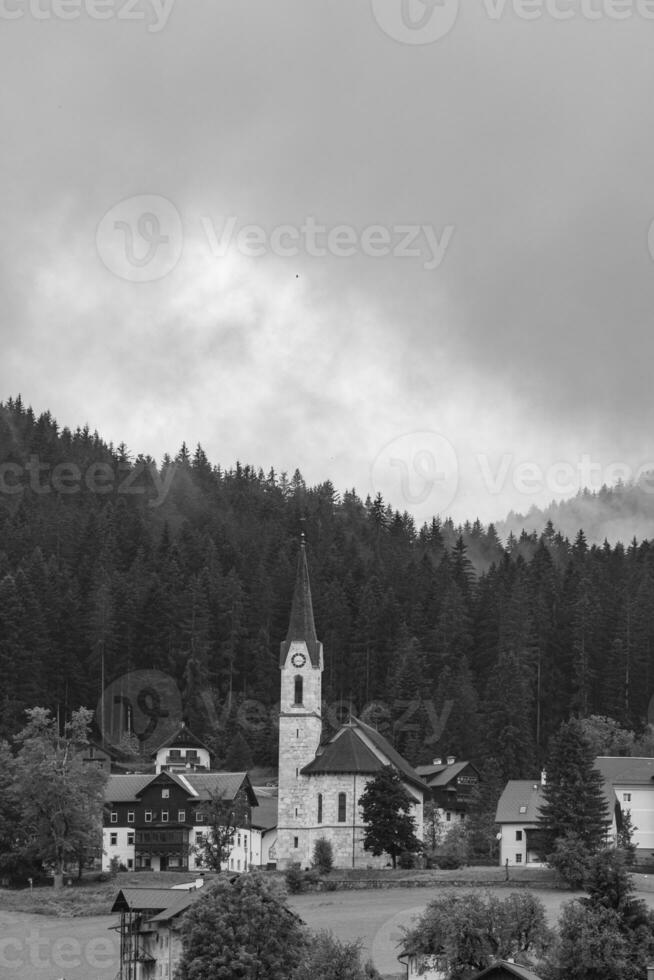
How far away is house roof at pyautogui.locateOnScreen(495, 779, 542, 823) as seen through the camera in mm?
86500

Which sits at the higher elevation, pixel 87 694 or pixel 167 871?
pixel 87 694

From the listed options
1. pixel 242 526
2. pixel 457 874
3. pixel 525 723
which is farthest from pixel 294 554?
pixel 457 874

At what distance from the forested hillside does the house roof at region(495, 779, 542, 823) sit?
17.2 metres

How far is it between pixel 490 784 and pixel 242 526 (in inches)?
3149

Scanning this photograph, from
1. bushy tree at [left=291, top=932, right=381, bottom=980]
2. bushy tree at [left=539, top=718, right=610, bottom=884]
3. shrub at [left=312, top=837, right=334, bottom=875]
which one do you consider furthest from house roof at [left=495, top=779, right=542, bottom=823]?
bushy tree at [left=291, top=932, right=381, bottom=980]

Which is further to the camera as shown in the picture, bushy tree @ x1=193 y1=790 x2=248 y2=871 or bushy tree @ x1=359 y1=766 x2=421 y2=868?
bushy tree @ x1=193 y1=790 x2=248 y2=871

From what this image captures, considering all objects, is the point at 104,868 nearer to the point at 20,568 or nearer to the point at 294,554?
the point at 20,568

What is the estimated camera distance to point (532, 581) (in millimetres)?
141625

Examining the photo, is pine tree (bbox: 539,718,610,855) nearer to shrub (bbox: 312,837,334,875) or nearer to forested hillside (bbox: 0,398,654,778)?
shrub (bbox: 312,837,334,875)

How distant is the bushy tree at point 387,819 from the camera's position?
86438 mm

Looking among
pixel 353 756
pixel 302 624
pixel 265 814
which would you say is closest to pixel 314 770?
pixel 353 756

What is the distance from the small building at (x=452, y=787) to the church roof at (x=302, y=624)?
49.5 ft

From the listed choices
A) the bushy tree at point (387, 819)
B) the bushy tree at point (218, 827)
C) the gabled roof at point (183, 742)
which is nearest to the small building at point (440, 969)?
the bushy tree at point (387, 819)

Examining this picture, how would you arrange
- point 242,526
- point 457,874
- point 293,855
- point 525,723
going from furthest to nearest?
point 242,526 → point 525,723 → point 293,855 → point 457,874
